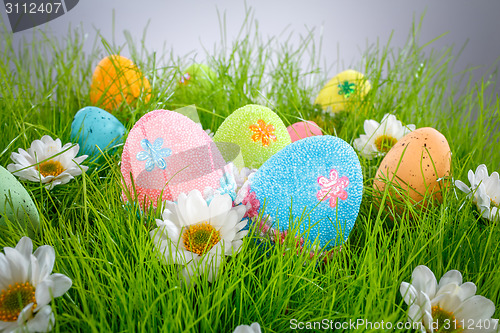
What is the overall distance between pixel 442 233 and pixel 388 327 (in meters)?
0.13

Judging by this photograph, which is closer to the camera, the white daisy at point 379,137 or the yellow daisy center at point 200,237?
the yellow daisy center at point 200,237

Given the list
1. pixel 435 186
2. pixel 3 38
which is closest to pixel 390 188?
pixel 435 186

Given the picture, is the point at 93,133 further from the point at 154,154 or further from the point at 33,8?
the point at 33,8

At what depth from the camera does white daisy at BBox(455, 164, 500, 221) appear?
1.46 feet

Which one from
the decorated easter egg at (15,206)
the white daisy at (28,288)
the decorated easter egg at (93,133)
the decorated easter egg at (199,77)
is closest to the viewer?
the white daisy at (28,288)

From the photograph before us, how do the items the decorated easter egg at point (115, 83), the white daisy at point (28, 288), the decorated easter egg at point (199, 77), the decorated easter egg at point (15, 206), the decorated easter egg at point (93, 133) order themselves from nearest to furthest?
the white daisy at point (28, 288), the decorated easter egg at point (15, 206), the decorated easter egg at point (93, 133), the decorated easter egg at point (115, 83), the decorated easter egg at point (199, 77)

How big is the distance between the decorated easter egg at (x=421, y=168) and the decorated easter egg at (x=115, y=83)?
1.33 ft

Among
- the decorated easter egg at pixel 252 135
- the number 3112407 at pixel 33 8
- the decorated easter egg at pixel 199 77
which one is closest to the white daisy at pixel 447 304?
the decorated easter egg at pixel 252 135

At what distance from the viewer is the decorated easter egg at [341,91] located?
2.63 feet

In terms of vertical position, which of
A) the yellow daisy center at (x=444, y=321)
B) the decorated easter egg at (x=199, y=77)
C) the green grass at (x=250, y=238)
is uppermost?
the decorated easter egg at (x=199, y=77)

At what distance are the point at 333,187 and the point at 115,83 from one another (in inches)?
16.7

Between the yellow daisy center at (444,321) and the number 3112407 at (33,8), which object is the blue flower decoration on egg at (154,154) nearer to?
the yellow daisy center at (444,321)

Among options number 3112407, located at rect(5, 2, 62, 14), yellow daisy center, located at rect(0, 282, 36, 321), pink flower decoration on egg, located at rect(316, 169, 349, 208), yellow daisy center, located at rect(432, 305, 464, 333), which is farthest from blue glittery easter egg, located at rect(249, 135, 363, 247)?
number 3112407, located at rect(5, 2, 62, 14)

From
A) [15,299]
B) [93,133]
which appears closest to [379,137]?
[93,133]
